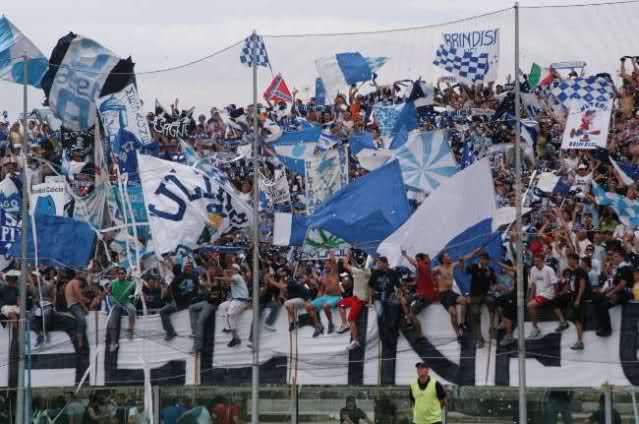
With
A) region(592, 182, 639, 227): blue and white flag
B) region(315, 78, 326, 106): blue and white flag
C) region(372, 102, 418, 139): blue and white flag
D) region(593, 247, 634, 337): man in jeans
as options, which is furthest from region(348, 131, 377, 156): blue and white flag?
region(593, 247, 634, 337): man in jeans

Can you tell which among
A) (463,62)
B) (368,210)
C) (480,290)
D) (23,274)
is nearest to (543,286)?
(480,290)

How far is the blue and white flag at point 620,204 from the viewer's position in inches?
963

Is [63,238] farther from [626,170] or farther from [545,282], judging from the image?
[626,170]

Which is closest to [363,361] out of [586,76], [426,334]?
[426,334]

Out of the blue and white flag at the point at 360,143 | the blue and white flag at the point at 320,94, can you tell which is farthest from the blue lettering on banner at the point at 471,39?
the blue and white flag at the point at 320,94

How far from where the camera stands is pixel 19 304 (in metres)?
26.5

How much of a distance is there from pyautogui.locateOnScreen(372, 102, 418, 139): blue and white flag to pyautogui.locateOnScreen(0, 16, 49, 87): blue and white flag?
5334 mm

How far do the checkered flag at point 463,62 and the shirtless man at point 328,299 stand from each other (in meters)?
3.36

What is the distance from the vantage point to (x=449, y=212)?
23.8 metres

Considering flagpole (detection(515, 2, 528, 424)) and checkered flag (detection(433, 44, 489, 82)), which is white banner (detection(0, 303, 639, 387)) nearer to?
flagpole (detection(515, 2, 528, 424))

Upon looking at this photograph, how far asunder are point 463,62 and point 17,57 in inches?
317

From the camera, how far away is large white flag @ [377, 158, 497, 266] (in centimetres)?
2367

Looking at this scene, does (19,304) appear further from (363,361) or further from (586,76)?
(586,76)

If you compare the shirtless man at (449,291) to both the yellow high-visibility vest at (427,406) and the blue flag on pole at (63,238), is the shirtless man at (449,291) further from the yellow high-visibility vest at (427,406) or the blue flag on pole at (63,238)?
the blue flag on pole at (63,238)
